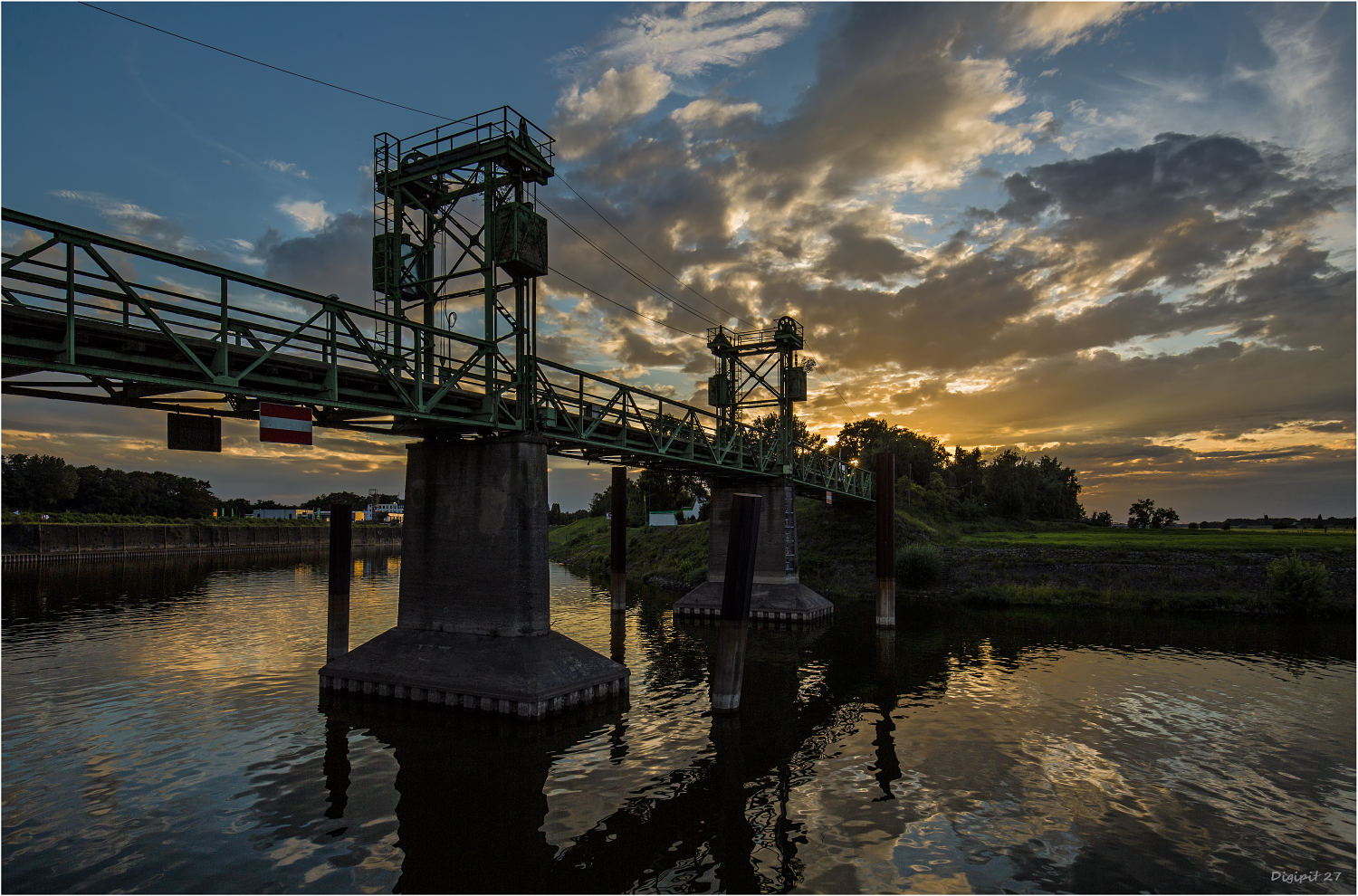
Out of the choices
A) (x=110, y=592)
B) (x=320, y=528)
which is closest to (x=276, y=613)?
(x=110, y=592)

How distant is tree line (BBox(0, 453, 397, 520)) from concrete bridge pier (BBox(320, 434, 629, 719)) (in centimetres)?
8711

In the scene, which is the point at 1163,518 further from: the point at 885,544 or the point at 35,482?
the point at 35,482

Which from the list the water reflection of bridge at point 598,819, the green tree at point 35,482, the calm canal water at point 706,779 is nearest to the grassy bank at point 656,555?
the calm canal water at point 706,779

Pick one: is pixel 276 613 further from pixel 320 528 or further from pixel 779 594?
pixel 320 528

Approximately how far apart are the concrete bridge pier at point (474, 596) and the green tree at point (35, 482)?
405ft

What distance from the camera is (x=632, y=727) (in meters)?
20.9

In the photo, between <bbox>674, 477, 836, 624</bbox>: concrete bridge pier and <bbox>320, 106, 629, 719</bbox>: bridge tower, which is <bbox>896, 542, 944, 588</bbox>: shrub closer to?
<bbox>674, 477, 836, 624</bbox>: concrete bridge pier

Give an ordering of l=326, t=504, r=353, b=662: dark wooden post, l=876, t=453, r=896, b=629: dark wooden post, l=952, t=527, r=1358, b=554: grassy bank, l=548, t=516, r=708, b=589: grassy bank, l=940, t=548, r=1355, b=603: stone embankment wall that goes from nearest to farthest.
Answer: l=326, t=504, r=353, b=662: dark wooden post
l=876, t=453, r=896, b=629: dark wooden post
l=940, t=548, r=1355, b=603: stone embankment wall
l=952, t=527, r=1358, b=554: grassy bank
l=548, t=516, r=708, b=589: grassy bank

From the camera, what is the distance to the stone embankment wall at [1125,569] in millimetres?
45000

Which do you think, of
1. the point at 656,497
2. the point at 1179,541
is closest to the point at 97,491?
the point at 656,497

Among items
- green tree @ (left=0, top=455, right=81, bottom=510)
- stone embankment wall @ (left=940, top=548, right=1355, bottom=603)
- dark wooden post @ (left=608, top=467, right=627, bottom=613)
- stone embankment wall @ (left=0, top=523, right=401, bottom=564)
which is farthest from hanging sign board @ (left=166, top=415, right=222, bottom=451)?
green tree @ (left=0, top=455, right=81, bottom=510)

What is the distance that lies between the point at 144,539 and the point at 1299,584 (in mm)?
130922

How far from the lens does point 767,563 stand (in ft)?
149

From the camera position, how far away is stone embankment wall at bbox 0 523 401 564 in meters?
83.2
